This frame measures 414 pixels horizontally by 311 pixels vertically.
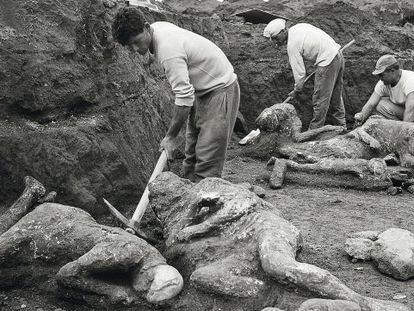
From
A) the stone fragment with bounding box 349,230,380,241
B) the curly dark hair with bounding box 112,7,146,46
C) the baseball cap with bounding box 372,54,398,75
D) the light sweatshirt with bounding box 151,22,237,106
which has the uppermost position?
the curly dark hair with bounding box 112,7,146,46

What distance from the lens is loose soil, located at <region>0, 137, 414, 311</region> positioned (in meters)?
4.21

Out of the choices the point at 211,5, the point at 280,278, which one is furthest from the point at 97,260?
the point at 211,5

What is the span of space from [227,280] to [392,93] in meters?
6.03

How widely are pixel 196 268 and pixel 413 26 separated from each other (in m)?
10.7

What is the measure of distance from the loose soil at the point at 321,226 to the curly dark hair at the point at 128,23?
84.0 inches

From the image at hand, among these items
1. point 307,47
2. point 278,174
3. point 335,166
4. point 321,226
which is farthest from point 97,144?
point 307,47

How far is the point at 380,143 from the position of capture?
8297 mm

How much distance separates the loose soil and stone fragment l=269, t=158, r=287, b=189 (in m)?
0.09

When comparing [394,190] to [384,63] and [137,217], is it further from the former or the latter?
[137,217]

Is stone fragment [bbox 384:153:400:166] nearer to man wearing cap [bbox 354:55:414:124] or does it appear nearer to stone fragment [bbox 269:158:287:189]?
man wearing cap [bbox 354:55:414:124]

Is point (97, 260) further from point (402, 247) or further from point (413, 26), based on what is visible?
point (413, 26)

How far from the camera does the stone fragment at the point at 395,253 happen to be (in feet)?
15.0

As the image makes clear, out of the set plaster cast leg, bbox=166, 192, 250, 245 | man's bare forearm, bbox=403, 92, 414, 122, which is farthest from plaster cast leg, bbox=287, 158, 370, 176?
plaster cast leg, bbox=166, 192, 250, 245

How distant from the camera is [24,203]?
496 cm
